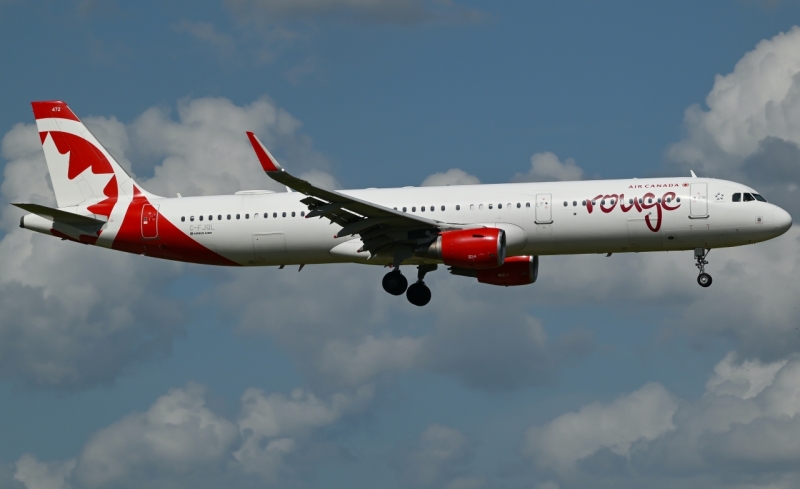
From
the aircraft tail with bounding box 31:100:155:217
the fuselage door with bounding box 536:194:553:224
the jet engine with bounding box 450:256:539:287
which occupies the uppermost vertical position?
the aircraft tail with bounding box 31:100:155:217

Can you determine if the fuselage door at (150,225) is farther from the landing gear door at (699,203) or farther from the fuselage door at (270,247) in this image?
the landing gear door at (699,203)

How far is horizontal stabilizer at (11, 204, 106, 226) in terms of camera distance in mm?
51406

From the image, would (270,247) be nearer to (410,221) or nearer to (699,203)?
(410,221)

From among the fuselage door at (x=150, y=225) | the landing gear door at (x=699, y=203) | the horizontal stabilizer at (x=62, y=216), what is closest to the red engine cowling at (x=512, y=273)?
the landing gear door at (x=699, y=203)

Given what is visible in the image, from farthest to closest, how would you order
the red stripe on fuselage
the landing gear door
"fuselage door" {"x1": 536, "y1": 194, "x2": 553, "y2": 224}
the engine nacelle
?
the red stripe on fuselage → "fuselage door" {"x1": 536, "y1": 194, "x2": 553, "y2": 224} → the landing gear door → the engine nacelle

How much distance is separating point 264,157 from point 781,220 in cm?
2049

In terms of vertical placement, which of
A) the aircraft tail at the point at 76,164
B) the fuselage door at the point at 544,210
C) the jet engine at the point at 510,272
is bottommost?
the jet engine at the point at 510,272

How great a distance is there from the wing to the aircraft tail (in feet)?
37.1

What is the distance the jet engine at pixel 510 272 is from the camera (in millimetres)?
53875

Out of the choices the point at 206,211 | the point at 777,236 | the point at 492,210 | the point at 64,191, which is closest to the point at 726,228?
the point at 777,236

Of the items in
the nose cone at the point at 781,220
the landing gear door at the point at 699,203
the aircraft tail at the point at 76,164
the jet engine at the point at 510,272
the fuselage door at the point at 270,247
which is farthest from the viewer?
the aircraft tail at the point at 76,164

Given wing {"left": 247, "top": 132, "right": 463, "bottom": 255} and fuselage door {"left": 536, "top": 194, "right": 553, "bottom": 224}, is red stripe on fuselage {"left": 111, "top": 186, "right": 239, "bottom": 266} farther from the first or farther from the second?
fuselage door {"left": 536, "top": 194, "right": 553, "bottom": 224}


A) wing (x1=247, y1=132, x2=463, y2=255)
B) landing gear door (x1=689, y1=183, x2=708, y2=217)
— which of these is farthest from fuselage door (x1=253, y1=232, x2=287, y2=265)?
landing gear door (x1=689, y1=183, x2=708, y2=217)

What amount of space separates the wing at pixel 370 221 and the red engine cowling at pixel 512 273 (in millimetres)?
5804
